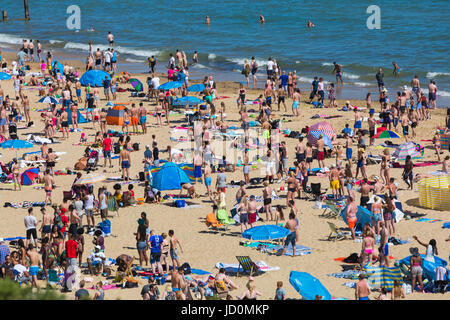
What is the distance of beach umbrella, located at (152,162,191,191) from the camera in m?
24.3

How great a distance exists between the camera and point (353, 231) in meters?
20.5

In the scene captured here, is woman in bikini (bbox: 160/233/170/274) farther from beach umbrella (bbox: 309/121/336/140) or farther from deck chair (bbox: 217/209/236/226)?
beach umbrella (bbox: 309/121/336/140)

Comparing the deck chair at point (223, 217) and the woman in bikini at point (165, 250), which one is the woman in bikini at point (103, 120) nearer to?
the deck chair at point (223, 217)

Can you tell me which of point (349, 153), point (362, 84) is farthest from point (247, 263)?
point (362, 84)

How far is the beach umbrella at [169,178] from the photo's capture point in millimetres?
24266

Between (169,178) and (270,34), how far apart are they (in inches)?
1433

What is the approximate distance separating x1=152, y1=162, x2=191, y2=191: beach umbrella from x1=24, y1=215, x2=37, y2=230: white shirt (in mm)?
4858

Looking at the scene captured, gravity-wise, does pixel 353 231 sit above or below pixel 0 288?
below

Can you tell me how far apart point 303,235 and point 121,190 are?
6688 millimetres

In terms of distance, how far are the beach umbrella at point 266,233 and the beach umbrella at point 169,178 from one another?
5.66 metres

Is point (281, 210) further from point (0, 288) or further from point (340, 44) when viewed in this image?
point (340, 44)

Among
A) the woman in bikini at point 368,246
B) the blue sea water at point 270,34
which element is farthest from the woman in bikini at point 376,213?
the blue sea water at point 270,34

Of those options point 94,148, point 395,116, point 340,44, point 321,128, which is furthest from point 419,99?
point 340,44
